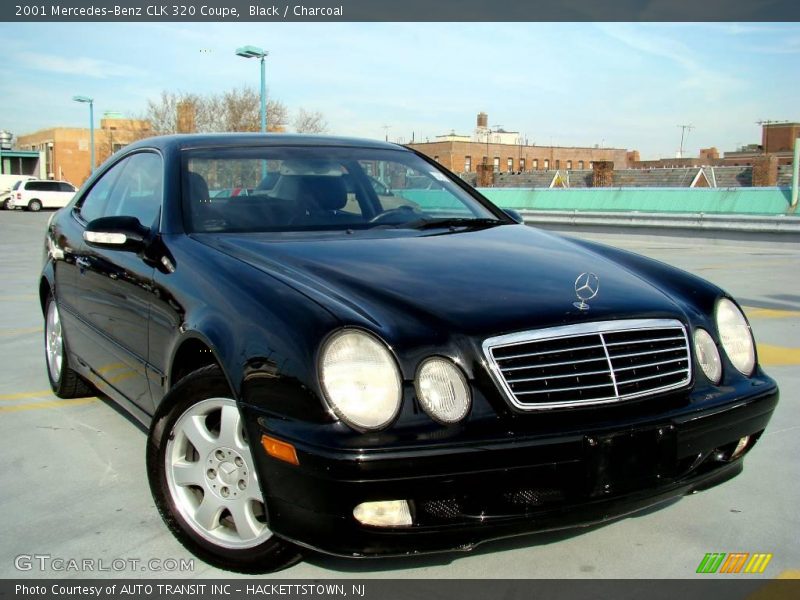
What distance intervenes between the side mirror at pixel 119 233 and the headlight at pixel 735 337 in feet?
7.66

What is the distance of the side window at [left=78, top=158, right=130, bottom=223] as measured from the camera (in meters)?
4.60

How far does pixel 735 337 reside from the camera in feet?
10.5

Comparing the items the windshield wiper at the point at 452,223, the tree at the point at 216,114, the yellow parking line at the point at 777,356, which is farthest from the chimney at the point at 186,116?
the windshield wiper at the point at 452,223

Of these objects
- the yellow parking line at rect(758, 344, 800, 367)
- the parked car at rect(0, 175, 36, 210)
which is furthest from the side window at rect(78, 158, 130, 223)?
the parked car at rect(0, 175, 36, 210)

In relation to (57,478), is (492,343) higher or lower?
higher

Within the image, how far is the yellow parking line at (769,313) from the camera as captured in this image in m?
7.92

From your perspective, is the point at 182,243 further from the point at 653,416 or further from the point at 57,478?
the point at 653,416

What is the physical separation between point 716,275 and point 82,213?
8.93m

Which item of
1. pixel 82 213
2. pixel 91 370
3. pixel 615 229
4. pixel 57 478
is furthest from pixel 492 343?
pixel 615 229

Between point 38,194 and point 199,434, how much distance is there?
39.0 metres

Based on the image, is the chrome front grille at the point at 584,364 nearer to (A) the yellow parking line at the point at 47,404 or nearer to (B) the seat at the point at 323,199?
(B) the seat at the point at 323,199

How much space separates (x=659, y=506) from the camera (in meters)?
3.33

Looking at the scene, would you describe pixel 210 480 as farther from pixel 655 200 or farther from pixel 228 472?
pixel 655 200

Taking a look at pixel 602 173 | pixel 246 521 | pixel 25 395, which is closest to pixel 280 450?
pixel 246 521
